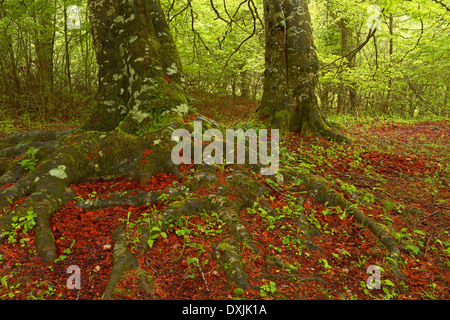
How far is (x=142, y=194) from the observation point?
356cm

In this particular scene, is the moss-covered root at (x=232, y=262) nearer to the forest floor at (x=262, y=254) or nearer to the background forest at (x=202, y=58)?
the forest floor at (x=262, y=254)

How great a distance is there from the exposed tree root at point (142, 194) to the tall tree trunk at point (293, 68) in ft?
9.71

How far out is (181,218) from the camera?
3.19 m

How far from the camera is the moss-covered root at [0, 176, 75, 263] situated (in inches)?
107

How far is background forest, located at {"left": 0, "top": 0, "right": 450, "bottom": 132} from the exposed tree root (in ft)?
12.4

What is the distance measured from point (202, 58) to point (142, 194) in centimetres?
936

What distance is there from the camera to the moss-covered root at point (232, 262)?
97.3 inches

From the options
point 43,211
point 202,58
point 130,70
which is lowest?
point 43,211

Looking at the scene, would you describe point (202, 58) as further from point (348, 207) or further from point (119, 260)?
point (119, 260)

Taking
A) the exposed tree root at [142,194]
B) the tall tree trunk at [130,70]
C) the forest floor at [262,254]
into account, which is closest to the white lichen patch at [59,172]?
the exposed tree root at [142,194]

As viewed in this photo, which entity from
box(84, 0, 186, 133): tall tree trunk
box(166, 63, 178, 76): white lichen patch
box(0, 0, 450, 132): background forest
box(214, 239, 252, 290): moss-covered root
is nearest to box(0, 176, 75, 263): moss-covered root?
box(84, 0, 186, 133): tall tree trunk

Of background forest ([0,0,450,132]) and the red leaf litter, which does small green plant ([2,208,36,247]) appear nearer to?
the red leaf litter

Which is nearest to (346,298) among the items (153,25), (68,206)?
(68,206)

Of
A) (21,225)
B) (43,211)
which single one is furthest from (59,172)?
(21,225)
